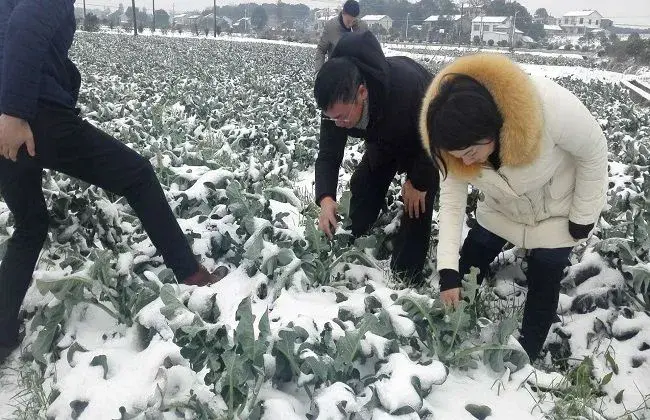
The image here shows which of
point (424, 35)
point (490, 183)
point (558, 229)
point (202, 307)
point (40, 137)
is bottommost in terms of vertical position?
point (202, 307)

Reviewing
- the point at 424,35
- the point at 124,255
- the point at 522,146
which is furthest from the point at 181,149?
the point at 424,35

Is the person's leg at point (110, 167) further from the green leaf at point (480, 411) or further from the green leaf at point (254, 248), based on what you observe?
the green leaf at point (480, 411)

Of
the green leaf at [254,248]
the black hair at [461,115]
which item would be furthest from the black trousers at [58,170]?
the black hair at [461,115]

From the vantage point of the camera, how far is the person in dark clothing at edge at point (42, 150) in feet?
7.86

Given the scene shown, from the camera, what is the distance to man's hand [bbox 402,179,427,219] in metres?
3.62

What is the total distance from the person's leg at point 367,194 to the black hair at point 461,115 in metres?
1.65

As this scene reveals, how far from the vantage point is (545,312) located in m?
3.11

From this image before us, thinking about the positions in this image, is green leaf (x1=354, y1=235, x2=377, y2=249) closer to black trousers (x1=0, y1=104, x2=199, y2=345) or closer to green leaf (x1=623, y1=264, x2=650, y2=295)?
black trousers (x1=0, y1=104, x2=199, y2=345)

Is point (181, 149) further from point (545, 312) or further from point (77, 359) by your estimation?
point (545, 312)

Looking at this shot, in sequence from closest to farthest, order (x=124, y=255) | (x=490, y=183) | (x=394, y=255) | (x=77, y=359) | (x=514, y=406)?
(x=514, y=406)
(x=77, y=359)
(x=490, y=183)
(x=124, y=255)
(x=394, y=255)

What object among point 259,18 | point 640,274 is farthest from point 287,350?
point 259,18

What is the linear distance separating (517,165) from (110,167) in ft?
6.42

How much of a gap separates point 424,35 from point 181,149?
69.1 meters

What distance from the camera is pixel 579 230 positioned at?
2920mm
